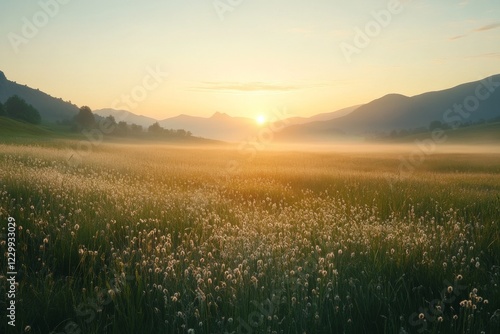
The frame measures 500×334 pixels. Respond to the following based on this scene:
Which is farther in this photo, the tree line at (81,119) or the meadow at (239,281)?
the tree line at (81,119)

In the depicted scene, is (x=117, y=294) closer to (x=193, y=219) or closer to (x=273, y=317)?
(x=273, y=317)

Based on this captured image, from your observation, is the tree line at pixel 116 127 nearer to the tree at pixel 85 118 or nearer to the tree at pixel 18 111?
the tree at pixel 85 118

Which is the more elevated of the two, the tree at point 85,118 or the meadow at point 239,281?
the tree at point 85,118

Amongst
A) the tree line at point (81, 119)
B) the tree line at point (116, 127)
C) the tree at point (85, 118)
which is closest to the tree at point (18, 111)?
the tree line at point (81, 119)

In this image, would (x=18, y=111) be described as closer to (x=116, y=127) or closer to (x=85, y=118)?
(x=85, y=118)

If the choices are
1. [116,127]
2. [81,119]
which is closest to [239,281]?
[81,119]

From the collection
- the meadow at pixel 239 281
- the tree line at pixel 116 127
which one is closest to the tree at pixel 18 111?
the tree line at pixel 116 127

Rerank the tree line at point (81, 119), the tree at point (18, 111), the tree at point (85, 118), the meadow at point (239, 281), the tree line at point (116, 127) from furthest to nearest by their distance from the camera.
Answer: the tree at point (85, 118) → the tree line at point (116, 127) → the tree line at point (81, 119) → the tree at point (18, 111) → the meadow at point (239, 281)

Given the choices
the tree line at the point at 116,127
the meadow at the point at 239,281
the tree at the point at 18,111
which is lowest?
the meadow at the point at 239,281

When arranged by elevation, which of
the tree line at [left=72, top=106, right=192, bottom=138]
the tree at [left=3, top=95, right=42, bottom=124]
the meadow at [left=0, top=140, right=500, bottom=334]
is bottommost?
the meadow at [left=0, top=140, right=500, bottom=334]

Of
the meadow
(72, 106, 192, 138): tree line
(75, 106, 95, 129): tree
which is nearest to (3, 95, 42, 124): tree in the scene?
(72, 106, 192, 138): tree line

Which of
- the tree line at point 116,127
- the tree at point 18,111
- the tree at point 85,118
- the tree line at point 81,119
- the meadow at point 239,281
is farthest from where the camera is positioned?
the tree at point 85,118

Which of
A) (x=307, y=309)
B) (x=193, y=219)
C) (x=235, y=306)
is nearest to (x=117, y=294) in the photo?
(x=235, y=306)

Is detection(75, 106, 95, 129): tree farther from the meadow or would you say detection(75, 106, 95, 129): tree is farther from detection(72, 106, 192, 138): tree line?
the meadow
